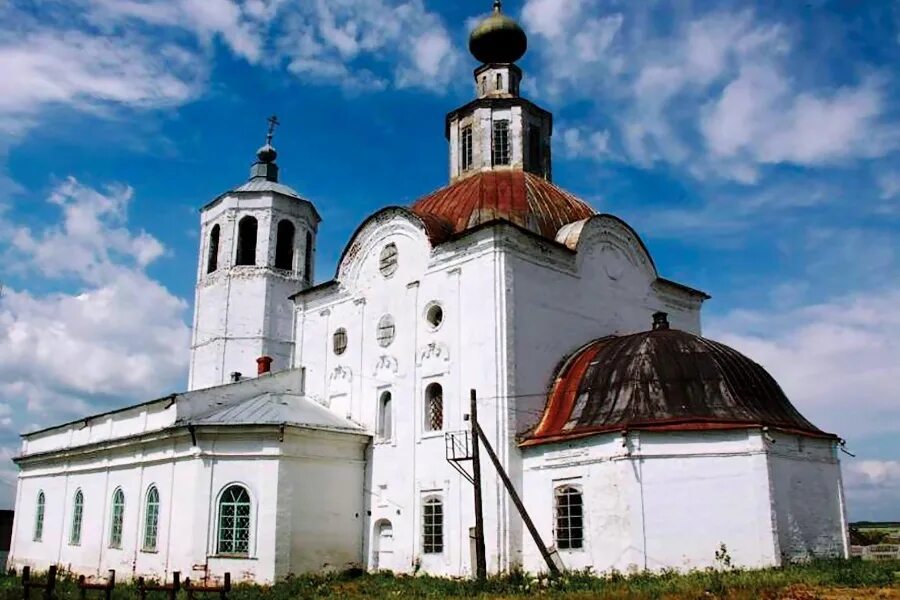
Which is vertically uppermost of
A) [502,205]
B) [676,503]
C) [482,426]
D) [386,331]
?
[502,205]

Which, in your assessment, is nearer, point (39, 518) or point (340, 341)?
point (340, 341)

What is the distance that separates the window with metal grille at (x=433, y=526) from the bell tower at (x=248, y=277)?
983 centimetres

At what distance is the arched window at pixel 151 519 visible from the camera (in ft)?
63.5

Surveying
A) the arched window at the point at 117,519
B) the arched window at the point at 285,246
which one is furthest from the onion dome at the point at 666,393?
the arched window at the point at 285,246

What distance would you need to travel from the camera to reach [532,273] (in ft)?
60.3

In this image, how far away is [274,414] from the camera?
19.0 metres

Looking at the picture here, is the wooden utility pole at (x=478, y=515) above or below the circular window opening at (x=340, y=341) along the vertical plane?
below

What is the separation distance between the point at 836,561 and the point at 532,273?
8.02 m

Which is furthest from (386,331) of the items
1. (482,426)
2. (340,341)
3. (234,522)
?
(234,522)

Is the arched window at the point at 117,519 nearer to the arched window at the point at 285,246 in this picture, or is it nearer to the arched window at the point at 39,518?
the arched window at the point at 39,518

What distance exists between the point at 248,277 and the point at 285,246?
1.80 metres

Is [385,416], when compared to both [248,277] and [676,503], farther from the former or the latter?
[248,277]

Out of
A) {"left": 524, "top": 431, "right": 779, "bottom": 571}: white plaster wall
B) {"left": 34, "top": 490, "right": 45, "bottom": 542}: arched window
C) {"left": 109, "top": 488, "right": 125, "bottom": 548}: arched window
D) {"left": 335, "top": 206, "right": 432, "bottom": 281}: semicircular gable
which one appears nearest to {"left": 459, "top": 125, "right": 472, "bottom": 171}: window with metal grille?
{"left": 335, "top": 206, "right": 432, "bottom": 281}: semicircular gable

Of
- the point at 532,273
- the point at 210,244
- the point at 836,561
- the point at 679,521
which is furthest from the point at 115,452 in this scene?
the point at 836,561
